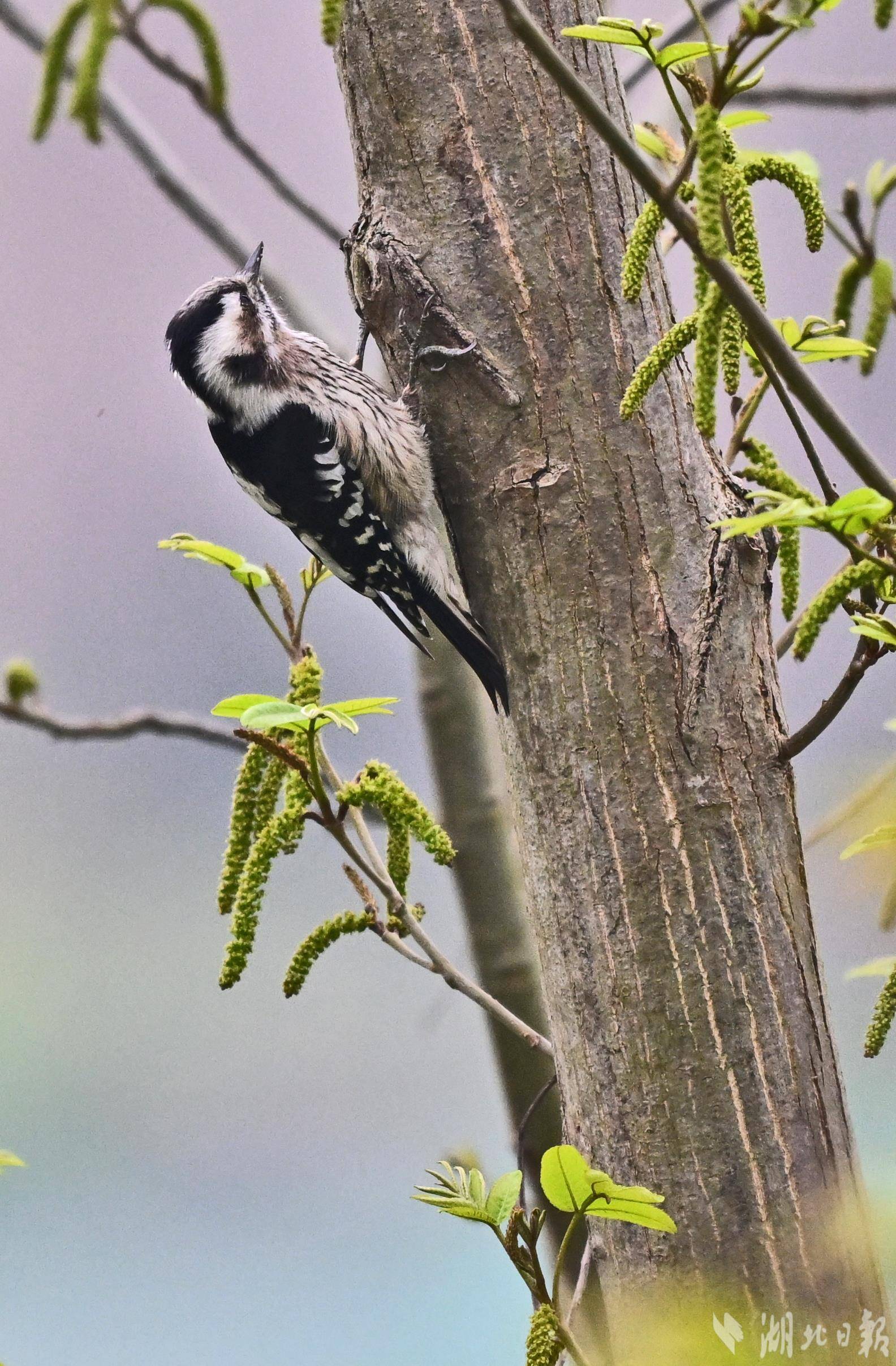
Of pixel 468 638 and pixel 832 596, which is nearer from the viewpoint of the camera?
Result: pixel 832 596

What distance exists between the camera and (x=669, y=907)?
973mm

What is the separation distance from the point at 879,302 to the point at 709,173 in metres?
0.60

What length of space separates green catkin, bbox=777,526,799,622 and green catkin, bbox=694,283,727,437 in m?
0.46

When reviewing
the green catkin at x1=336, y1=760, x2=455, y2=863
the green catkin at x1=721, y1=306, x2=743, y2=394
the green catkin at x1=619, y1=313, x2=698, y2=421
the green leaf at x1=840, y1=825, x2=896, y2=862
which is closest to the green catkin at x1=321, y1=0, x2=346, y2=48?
the green catkin at x1=619, y1=313, x2=698, y2=421

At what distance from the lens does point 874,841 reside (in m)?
0.87

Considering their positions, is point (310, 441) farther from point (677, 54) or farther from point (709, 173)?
point (709, 173)

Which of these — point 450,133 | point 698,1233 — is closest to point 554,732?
point 698,1233

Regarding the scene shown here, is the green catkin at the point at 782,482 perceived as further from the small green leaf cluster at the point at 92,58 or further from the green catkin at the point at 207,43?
the green catkin at the point at 207,43

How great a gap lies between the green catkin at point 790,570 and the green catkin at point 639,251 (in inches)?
15.1

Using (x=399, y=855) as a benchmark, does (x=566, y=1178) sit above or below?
below

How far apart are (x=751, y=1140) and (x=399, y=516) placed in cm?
129

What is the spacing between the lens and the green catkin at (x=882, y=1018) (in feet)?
2.63

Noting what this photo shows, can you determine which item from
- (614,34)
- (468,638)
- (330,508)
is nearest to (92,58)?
(614,34)

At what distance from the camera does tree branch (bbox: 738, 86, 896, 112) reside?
169 cm
